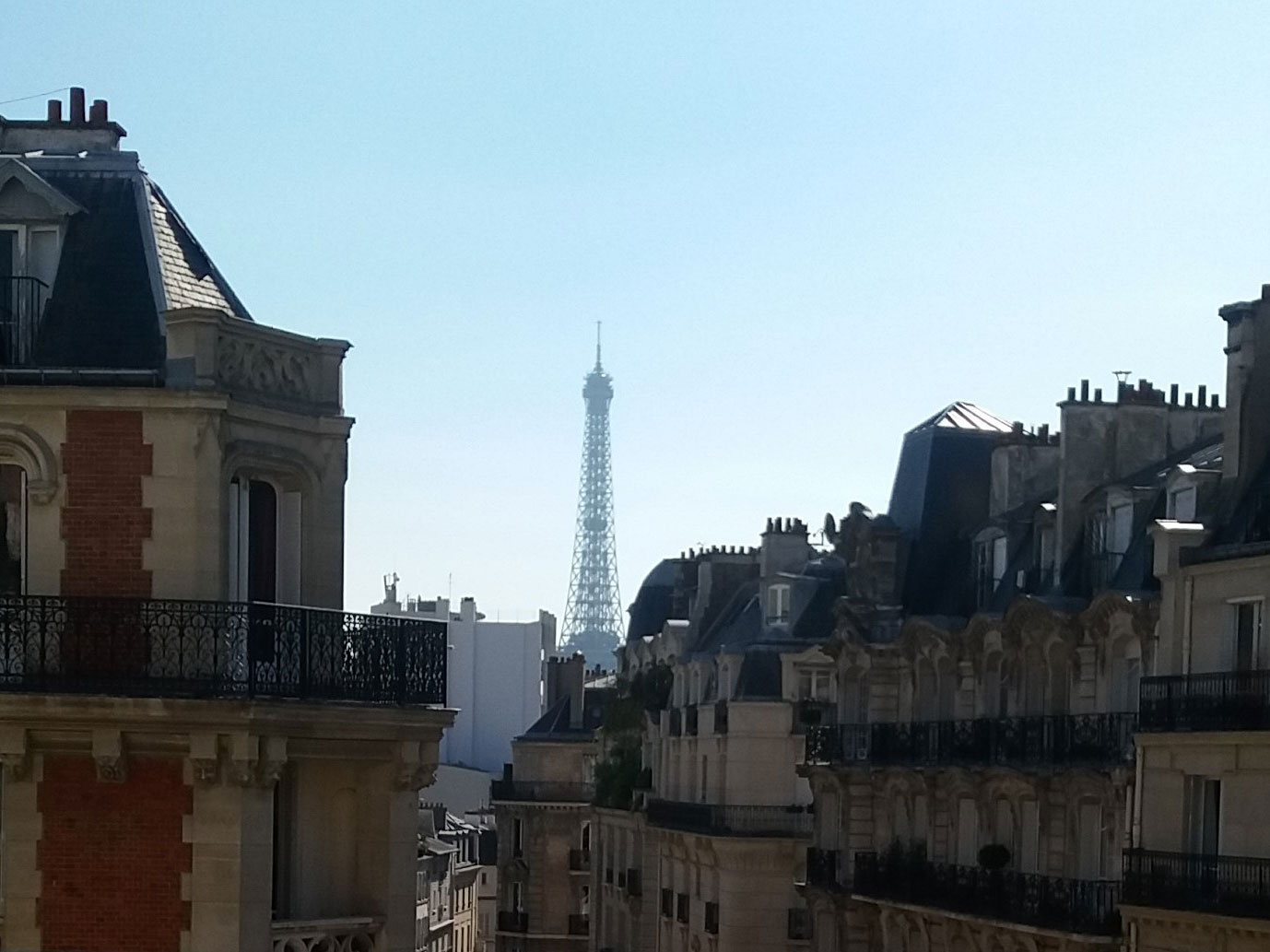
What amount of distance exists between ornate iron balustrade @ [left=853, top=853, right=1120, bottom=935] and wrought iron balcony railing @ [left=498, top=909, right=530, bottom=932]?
44184mm

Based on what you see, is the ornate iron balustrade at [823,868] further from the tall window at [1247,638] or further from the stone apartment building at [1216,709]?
the tall window at [1247,638]

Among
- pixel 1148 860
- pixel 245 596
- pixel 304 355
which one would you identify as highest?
pixel 304 355

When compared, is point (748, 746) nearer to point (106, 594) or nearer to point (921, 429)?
point (921, 429)

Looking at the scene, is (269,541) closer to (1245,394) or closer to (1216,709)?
(1216,709)

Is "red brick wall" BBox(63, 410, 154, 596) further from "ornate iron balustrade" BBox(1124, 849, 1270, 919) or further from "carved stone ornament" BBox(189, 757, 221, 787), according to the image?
"ornate iron balustrade" BBox(1124, 849, 1270, 919)

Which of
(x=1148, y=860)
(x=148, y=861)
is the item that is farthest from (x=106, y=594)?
(x=1148, y=860)

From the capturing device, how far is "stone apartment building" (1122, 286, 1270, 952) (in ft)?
133

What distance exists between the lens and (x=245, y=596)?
26.8 m

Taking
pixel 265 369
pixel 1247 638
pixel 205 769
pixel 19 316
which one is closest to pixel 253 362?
pixel 265 369

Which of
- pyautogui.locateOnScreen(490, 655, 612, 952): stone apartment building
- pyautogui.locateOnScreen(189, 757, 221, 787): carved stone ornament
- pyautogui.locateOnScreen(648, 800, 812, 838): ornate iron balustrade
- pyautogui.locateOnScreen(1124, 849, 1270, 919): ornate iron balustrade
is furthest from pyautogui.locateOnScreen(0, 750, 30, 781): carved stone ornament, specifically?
pyautogui.locateOnScreen(490, 655, 612, 952): stone apartment building

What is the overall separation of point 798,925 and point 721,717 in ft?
20.9

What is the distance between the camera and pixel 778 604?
75.2m

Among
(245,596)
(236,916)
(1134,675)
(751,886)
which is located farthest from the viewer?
(751,886)

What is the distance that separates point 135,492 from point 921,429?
3898 centimetres
